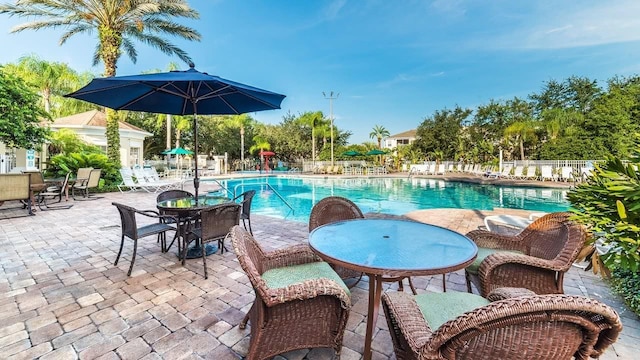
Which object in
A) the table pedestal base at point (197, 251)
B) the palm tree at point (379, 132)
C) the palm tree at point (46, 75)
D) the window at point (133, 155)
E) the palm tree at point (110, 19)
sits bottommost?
the table pedestal base at point (197, 251)

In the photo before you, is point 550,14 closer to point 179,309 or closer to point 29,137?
point 179,309

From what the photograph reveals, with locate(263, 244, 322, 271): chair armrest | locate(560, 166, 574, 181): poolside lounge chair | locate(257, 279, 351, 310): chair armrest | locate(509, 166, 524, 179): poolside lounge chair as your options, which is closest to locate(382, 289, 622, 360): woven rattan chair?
locate(257, 279, 351, 310): chair armrest

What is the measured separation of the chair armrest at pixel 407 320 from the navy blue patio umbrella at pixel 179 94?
280cm

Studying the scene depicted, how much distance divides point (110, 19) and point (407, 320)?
13.9m

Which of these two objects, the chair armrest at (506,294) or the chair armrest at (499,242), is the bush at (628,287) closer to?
the chair armrest at (499,242)

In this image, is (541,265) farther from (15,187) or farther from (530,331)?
(15,187)

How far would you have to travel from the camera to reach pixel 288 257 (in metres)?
2.31

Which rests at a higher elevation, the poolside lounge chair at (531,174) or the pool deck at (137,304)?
the poolside lounge chair at (531,174)

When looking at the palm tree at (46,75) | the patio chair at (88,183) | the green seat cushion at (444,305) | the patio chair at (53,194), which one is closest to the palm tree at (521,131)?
the green seat cushion at (444,305)

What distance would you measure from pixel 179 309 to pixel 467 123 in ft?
91.4

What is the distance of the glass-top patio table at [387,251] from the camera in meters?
1.62

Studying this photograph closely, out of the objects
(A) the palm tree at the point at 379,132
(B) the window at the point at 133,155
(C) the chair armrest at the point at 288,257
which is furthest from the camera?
(A) the palm tree at the point at 379,132

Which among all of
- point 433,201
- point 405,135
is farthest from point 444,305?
point 405,135

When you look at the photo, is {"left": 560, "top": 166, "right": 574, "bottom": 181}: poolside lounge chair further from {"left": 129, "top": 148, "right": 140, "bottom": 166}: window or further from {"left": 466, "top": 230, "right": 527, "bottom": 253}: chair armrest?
{"left": 129, "top": 148, "right": 140, "bottom": 166}: window
